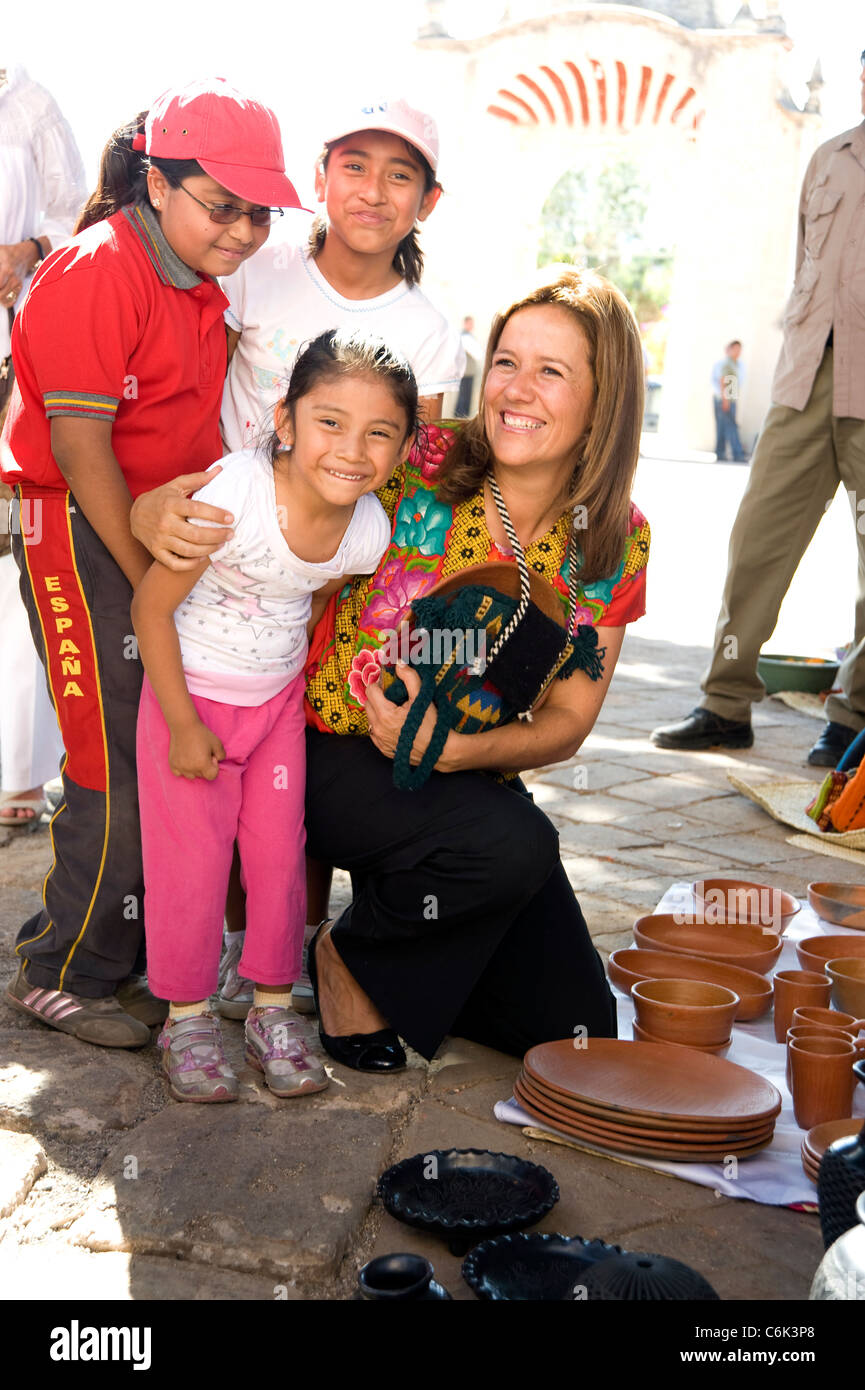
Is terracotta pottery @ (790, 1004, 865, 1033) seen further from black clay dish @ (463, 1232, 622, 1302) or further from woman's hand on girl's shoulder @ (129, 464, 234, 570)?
woman's hand on girl's shoulder @ (129, 464, 234, 570)

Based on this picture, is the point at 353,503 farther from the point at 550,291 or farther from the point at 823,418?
the point at 823,418

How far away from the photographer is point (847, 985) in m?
2.79

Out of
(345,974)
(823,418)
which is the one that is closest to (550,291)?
(345,974)

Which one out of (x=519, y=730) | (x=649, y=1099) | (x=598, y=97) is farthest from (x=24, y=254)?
(x=598, y=97)

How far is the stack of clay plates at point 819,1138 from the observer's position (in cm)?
216

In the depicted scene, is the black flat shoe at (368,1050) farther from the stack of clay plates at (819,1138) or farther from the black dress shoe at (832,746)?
the black dress shoe at (832,746)

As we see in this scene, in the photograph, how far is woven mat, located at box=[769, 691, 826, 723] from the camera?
5797 millimetres

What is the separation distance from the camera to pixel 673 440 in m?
24.1

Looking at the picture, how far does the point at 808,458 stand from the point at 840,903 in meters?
2.08

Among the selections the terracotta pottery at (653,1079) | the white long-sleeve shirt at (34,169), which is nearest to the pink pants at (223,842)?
the terracotta pottery at (653,1079)

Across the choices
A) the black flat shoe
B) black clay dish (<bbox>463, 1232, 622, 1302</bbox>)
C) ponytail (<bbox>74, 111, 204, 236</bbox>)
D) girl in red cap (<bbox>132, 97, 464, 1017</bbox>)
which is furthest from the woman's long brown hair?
black clay dish (<bbox>463, 1232, 622, 1302</bbox>)

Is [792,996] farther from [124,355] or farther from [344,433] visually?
[124,355]

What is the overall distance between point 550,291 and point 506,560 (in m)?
0.52

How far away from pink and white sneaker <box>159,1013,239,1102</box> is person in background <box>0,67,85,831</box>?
1.46m
